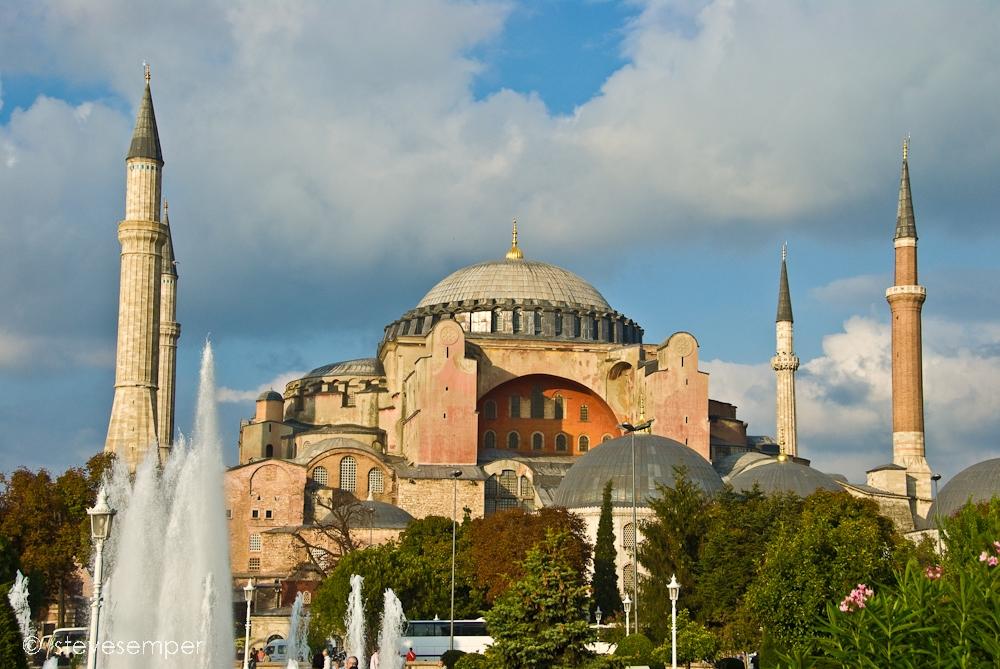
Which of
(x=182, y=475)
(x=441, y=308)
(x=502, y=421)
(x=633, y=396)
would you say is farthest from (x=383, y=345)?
(x=182, y=475)

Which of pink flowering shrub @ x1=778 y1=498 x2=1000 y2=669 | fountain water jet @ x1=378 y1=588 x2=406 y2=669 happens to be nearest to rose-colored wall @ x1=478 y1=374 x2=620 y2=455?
fountain water jet @ x1=378 y1=588 x2=406 y2=669

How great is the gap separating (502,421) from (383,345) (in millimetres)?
8548

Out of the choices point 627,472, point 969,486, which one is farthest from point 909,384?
point 627,472

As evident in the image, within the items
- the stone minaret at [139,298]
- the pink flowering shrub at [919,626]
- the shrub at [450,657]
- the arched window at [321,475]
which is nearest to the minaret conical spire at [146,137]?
the stone minaret at [139,298]

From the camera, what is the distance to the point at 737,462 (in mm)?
55781

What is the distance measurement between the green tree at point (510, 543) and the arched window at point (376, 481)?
34.7ft

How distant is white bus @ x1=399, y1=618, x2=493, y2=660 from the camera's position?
108 feet

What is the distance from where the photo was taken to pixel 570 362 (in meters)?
57.1

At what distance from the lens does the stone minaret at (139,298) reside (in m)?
46.3

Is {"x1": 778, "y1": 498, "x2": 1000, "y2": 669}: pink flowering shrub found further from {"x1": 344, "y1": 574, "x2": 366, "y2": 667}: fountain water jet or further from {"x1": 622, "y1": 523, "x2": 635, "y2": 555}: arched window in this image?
{"x1": 622, "y1": 523, "x2": 635, "y2": 555}: arched window

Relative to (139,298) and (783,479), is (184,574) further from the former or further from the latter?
(783,479)

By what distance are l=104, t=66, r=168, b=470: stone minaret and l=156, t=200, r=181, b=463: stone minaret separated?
5.26 m

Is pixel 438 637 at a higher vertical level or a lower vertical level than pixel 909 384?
lower

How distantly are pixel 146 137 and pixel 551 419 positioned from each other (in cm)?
1892
